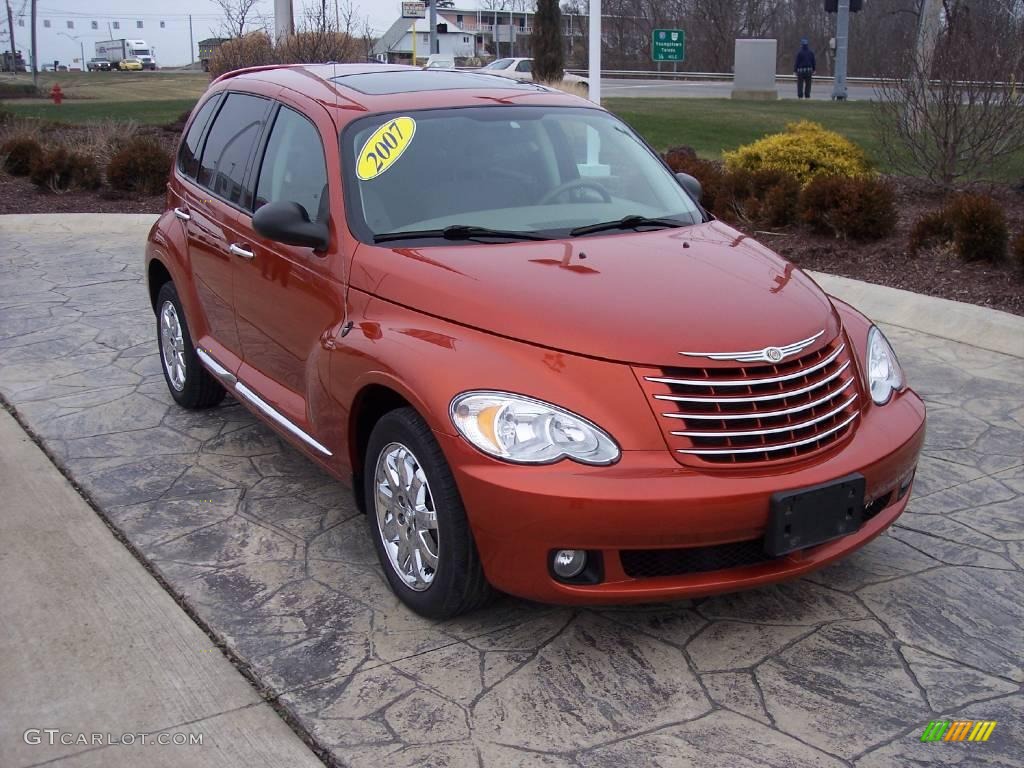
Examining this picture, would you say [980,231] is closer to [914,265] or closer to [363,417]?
[914,265]

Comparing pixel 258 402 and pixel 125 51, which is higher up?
pixel 125 51

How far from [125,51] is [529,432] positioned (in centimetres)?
8591

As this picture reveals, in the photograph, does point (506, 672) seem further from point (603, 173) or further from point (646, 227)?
point (603, 173)

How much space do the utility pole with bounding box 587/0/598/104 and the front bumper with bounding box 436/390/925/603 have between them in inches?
329

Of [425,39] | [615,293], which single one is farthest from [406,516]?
[425,39]

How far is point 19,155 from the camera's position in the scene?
1442 centimetres

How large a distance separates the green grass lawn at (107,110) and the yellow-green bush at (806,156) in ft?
47.6

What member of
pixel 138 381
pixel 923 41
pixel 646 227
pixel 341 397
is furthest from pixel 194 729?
pixel 923 41

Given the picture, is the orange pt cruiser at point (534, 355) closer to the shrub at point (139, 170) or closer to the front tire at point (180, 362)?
the front tire at point (180, 362)

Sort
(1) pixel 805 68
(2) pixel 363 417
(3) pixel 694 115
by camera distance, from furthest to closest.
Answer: (1) pixel 805 68 < (3) pixel 694 115 < (2) pixel 363 417

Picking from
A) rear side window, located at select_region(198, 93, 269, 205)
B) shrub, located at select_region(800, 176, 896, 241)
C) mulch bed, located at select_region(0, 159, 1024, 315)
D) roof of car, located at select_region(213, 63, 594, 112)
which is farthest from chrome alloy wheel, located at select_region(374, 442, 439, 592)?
shrub, located at select_region(800, 176, 896, 241)

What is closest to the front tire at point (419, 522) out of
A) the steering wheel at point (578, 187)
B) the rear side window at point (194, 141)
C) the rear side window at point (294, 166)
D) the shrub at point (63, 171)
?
the rear side window at point (294, 166)

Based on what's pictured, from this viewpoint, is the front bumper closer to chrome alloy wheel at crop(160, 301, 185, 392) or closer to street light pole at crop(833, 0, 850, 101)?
chrome alloy wheel at crop(160, 301, 185, 392)

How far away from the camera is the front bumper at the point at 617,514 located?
3.28 meters
